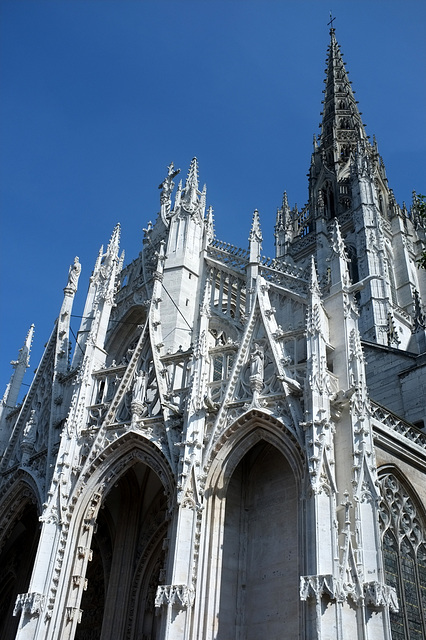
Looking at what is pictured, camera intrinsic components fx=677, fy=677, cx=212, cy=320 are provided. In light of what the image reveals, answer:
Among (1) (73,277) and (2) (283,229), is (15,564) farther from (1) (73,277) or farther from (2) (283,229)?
(2) (283,229)

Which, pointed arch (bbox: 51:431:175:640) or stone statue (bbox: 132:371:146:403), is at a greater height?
stone statue (bbox: 132:371:146:403)

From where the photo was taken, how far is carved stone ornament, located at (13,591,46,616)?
13820 millimetres

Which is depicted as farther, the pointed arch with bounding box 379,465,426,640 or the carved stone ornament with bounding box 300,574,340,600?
the pointed arch with bounding box 379,465,426,640

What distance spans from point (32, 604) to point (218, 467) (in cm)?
A: 469

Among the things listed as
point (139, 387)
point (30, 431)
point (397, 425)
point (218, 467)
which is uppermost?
point (30, 431)

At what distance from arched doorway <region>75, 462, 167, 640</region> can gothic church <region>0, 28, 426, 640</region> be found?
5 cm

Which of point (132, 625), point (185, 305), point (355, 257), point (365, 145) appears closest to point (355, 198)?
point (355, 257)

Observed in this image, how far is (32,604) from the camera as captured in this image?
1384cm

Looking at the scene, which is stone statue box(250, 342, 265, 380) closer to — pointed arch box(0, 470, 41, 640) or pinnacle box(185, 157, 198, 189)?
pointed arch box(0, 470, 41, 640)

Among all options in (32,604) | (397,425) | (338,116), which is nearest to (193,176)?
(397,425)

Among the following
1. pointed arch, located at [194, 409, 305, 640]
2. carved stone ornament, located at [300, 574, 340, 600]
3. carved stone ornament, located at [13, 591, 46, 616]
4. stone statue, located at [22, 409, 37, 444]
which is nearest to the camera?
carved stone ornament, located at [300, 574, 340, 600]

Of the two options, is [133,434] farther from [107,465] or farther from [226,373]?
[226,373]

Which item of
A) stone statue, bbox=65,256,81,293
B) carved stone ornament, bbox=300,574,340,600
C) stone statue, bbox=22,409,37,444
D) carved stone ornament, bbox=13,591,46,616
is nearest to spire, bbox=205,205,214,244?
stone statue, bbox=65,256,81,293

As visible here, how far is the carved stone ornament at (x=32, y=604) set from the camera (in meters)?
13.8
